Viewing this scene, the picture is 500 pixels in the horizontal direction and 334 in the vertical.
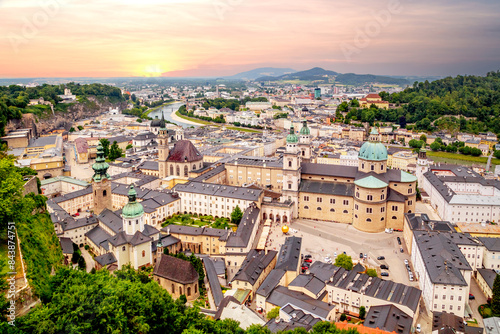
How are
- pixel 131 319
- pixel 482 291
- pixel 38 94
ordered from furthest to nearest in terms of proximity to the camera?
pixel 38 94 → pixel 482 291 → pixel 131 319

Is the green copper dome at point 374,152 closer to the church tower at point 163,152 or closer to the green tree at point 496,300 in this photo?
the green tree at point 496,300

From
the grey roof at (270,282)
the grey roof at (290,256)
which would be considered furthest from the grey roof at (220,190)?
the grey roof at (270,282)

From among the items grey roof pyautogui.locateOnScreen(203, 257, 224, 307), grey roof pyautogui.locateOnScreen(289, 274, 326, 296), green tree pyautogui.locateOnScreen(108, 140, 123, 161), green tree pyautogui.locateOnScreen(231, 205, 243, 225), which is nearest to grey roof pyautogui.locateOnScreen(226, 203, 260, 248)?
green tree pyautogui.locateOnScreen(231, 205, 243, 225)

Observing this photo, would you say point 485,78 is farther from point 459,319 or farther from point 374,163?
point 459,319

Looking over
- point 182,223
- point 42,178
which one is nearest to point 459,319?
point 182,223

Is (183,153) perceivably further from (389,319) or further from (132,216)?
(389,319)
